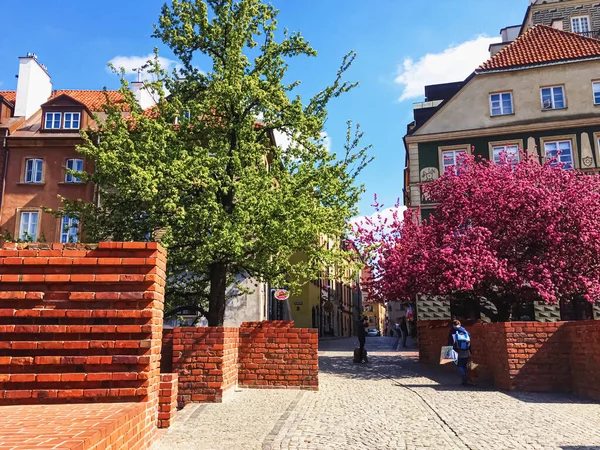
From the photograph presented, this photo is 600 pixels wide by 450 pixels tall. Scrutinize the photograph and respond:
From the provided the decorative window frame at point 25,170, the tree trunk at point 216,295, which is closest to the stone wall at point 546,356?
the tree trunk at point 216,295

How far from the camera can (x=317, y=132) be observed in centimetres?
1371

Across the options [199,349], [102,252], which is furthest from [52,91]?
[102,252]

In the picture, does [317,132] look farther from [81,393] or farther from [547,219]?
[81,393]

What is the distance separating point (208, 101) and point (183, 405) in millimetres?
7150

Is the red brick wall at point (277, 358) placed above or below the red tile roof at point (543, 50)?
below

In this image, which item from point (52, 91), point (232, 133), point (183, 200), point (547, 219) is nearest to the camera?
point (183, 200)

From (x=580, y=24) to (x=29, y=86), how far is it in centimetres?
3760

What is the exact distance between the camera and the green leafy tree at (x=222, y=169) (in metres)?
11.8

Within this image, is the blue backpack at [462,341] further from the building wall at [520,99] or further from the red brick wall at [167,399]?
Result: the building wall at [520,99]

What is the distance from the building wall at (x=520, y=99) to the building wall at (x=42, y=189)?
60.4ft

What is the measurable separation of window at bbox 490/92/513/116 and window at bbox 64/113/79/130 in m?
21.9

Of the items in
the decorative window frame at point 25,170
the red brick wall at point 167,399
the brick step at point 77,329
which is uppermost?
the decorative window frame at point 25,170

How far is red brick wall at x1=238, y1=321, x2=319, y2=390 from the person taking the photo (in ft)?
36.8

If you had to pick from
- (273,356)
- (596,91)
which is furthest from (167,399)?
(596,91)
